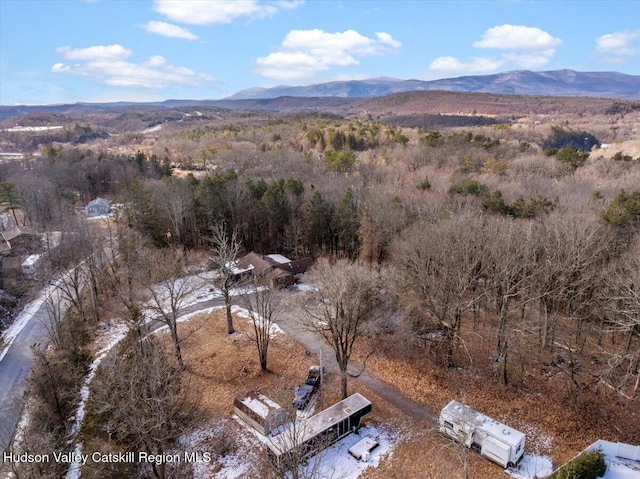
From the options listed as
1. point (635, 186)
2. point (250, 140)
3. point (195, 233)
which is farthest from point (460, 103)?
point (195, 233)

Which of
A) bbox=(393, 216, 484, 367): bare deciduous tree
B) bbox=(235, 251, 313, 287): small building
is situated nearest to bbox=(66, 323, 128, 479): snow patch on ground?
bbox=(235, 251, 313, 287): small building

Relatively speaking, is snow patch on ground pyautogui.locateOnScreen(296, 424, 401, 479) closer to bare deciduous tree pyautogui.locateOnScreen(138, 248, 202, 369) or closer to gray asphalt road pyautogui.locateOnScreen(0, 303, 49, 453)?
bare deciduous tree pyautogui.locateOnScreen(138, 248, 202, 369)

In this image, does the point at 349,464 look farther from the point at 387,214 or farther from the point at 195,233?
the point at 195,233

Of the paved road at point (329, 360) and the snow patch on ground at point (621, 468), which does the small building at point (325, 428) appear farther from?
the snow patch on ground at point (621, 468)

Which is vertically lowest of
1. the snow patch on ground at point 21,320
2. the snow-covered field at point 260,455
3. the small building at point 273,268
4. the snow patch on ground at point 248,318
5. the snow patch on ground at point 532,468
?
the snow-covered field at point 260,455

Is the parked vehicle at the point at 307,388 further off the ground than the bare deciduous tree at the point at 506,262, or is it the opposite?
the bare deciduous tree at the point at 506,262

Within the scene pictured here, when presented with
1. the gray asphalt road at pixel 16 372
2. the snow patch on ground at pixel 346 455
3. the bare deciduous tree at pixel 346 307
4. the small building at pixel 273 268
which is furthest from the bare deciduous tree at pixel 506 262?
the gray asphalt road at pixel 16 372
